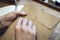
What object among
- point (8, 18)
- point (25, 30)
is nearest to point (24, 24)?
point (25, 30)

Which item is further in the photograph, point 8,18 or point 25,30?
→ point 8,18

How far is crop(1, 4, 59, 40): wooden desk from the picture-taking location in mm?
559

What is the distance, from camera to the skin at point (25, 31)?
56 cm

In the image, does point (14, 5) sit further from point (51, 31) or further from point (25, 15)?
point (51, 31)

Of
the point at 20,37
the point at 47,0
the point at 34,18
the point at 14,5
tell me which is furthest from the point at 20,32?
the point at 47,0

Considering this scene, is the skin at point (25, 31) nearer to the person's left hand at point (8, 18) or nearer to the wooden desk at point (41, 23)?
the wooden desk at point (41, 23)

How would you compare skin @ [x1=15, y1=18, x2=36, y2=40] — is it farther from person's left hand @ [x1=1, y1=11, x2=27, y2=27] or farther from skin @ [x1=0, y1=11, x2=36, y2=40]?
person's left hand @ [x1=1, y1=11, x2=27, y2=27]

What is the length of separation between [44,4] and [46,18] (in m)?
0.45

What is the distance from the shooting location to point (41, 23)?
0.60 m

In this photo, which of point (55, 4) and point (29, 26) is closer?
point (29, 26)

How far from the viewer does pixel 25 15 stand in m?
0.68

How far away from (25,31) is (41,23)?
0.10 m

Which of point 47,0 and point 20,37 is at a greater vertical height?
point 47,0

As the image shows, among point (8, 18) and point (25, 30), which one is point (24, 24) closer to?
point (25, 30)
